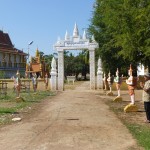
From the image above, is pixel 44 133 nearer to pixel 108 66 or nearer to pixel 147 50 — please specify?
pixel 147 50

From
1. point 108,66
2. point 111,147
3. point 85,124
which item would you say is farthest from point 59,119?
point 108,66

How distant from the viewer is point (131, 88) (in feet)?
59.2

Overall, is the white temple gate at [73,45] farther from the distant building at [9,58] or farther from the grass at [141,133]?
the distant building at [9,58]

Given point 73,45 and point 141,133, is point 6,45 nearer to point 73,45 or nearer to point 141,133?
point 73,45

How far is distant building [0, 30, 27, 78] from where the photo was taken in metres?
73.1

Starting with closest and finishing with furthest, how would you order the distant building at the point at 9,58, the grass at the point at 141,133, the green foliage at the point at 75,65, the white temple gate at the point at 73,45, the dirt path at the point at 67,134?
1. the dirt path at the point at 67,134
2. the grass at the point at 141,133
3. the white temple gate at the point at 73,45
4. the distant building at the point at 9,58
5. the green foliage at the point at 75,65

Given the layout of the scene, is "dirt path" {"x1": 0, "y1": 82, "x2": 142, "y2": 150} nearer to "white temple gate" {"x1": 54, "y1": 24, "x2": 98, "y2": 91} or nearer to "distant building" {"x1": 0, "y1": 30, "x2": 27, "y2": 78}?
"white temple gate" {"x1": 54, "y1": 24, "x2": 98, "y2": 91}

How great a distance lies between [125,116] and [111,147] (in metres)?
6.27

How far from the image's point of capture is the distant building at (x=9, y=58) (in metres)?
73.1

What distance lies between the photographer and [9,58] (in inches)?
2995

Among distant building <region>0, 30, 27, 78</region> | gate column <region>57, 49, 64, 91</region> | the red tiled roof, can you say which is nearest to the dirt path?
gate column <region>57, 49, 64, 91</region>

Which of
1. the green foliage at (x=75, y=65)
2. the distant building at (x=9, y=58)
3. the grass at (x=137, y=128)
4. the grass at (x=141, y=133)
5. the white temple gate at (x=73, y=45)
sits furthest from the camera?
the green foliage at (x=75, y=65)

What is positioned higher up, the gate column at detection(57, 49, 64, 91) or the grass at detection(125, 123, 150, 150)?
the gate column at detection(57, 49, 64, 91)

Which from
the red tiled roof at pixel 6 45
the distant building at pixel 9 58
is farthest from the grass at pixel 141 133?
the red tiled roof at pixel 6 45
